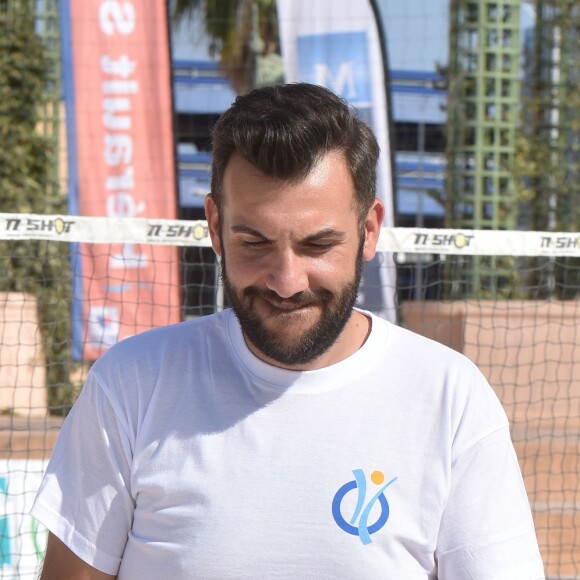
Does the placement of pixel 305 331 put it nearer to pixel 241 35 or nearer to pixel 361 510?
pixel 361 510

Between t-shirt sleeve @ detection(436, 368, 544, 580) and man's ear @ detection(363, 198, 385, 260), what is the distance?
1.05 ft

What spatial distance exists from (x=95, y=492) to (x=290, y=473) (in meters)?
0.31

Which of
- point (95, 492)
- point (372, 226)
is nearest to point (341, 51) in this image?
point (372, 226)

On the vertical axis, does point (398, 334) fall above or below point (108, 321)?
above

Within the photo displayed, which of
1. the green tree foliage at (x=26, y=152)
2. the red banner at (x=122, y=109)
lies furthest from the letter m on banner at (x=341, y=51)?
the green tree foliage at (x=26, y=152)

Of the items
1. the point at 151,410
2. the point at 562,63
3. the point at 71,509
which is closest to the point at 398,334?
the point at 151,410

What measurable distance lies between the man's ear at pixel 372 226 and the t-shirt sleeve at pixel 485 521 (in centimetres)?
32

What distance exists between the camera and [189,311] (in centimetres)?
837

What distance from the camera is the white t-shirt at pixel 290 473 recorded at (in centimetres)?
154

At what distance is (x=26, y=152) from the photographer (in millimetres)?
8742

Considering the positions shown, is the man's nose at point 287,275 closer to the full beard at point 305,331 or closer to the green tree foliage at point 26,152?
the full beard at point 305,331

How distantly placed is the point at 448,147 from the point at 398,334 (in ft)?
23.4

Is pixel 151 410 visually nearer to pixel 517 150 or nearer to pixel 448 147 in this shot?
pixel 448 147

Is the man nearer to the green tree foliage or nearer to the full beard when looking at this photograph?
the full beard
